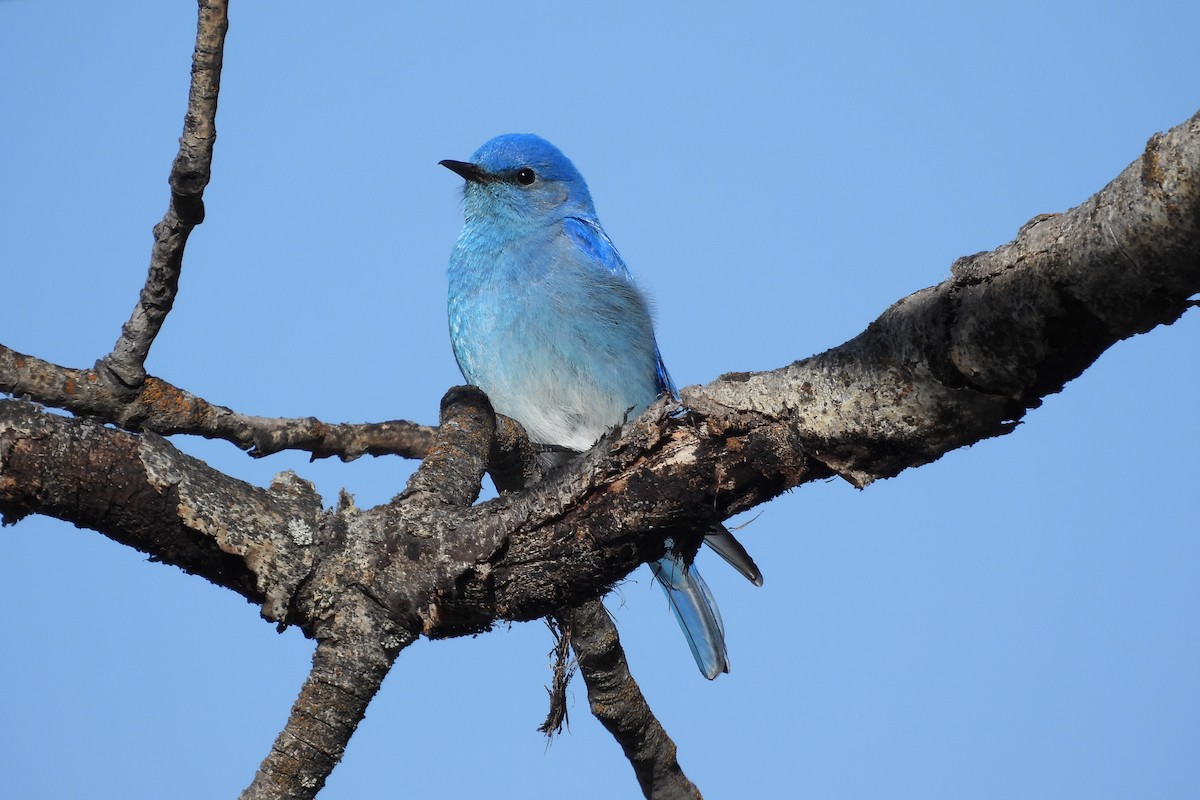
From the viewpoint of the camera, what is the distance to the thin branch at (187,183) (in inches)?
99.0

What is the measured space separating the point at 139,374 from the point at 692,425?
1566mm

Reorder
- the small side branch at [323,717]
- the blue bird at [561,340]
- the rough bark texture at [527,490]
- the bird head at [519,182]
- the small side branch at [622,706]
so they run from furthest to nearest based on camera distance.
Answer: the bird head at [519,182], the blue bird at [561,340], the small side branch at [622,706], the small side branch at [323,717], the rough bark texture at [527,490]

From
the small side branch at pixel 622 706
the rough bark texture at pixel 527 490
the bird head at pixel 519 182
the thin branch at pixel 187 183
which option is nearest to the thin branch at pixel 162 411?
the rough bark texture at pixel 527 490

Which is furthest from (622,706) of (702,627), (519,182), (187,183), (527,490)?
(519,182)

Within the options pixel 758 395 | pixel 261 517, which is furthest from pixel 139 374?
pixel 758 395

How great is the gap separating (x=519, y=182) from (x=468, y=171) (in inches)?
12.2

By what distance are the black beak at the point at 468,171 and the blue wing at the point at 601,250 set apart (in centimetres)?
58

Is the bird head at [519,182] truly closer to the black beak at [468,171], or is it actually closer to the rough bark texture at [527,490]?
the black beak at [468,171]

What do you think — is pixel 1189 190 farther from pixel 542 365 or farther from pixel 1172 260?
pixel 542 365

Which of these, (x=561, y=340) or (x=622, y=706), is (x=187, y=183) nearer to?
(x=622, y=706)

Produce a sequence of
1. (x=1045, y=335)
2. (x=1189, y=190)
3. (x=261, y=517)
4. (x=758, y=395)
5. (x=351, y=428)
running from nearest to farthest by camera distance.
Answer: (x=1189, y=190)
(x=1045, y=335)
(x=758, y=395)
(x=261, y=517)
(x=351, y=428)

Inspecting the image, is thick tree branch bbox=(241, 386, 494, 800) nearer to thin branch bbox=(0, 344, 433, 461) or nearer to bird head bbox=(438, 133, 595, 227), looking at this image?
thin branch bbox=(0, 344, 433, 461)

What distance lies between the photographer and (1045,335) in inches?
81.0

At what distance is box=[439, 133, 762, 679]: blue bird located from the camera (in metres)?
5.42
